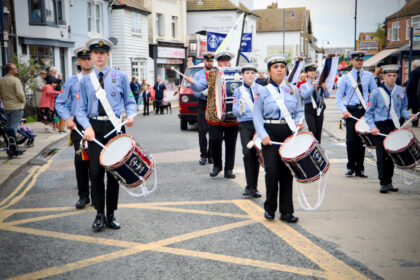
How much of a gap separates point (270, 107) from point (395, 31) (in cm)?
4926

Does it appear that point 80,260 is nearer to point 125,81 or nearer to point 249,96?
point 125,81

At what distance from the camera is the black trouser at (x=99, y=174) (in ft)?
17.5

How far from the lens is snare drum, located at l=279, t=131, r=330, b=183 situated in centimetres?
505

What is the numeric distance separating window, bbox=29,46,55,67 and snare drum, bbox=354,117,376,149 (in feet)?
66.7

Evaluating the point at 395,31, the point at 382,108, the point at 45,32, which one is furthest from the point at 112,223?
the point at 395,31

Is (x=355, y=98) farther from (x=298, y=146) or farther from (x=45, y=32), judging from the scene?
(x=45, y=32)

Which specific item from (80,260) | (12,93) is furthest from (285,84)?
(12,93)

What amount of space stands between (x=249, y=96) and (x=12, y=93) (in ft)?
22.2

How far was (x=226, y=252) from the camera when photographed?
4.64 m

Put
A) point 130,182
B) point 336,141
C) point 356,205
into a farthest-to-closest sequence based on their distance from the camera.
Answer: point 336,141, point 356,205, point 130,182

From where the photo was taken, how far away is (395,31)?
163ft

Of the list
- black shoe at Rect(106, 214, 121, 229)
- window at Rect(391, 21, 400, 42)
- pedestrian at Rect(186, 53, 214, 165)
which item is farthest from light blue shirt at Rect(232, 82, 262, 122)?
window at Rect(391, 21, 400, 42)

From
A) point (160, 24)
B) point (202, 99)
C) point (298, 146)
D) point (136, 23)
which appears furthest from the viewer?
point (160, 24)

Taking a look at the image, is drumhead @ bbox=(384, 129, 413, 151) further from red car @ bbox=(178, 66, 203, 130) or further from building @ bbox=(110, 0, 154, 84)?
building @ bbox=(110, 0, 154, 84)
